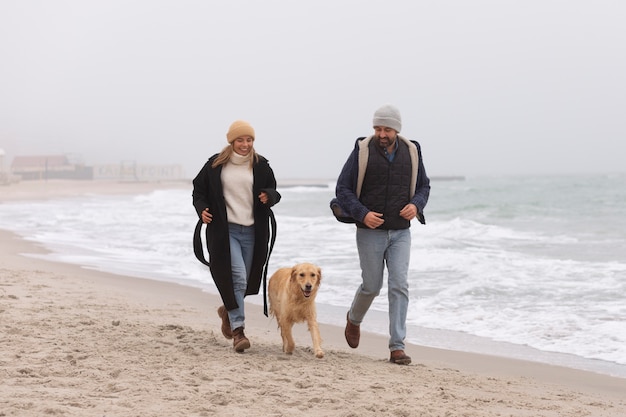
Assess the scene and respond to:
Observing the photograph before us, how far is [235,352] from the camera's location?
5.65m

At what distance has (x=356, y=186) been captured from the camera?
5.67m

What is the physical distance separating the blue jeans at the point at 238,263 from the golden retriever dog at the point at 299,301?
0.98 feet

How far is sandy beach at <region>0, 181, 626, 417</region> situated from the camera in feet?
13.5

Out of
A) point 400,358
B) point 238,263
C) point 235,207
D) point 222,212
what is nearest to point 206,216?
point 222,212

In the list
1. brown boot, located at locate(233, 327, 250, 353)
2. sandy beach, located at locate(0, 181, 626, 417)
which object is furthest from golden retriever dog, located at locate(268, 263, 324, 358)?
brown boot, located at locate(233, 327, 250, 353)

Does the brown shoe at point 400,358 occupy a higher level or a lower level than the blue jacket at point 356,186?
lower

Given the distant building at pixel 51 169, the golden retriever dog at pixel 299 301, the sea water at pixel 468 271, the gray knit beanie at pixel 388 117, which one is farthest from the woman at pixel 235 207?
the distant building at pixel 51 169

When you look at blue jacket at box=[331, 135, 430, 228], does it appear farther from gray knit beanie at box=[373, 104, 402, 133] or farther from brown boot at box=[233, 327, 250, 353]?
brown boot at box=[233, 327, 250, 353]

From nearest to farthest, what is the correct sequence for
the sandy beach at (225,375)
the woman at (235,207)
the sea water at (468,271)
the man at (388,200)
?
the sandy beach at (225,375)
the man at (388,200)
the woman at (235,207)
the sea water at (468,271)

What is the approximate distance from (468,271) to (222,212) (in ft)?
20.5

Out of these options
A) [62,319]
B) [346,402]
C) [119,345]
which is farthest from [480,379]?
[62,319]

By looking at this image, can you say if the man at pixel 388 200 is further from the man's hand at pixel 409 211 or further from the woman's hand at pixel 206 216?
the woman's hand at pixel 206 216

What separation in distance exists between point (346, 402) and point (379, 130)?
2.15 metres

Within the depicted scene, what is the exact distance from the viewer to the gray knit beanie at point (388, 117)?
18.2 ft
